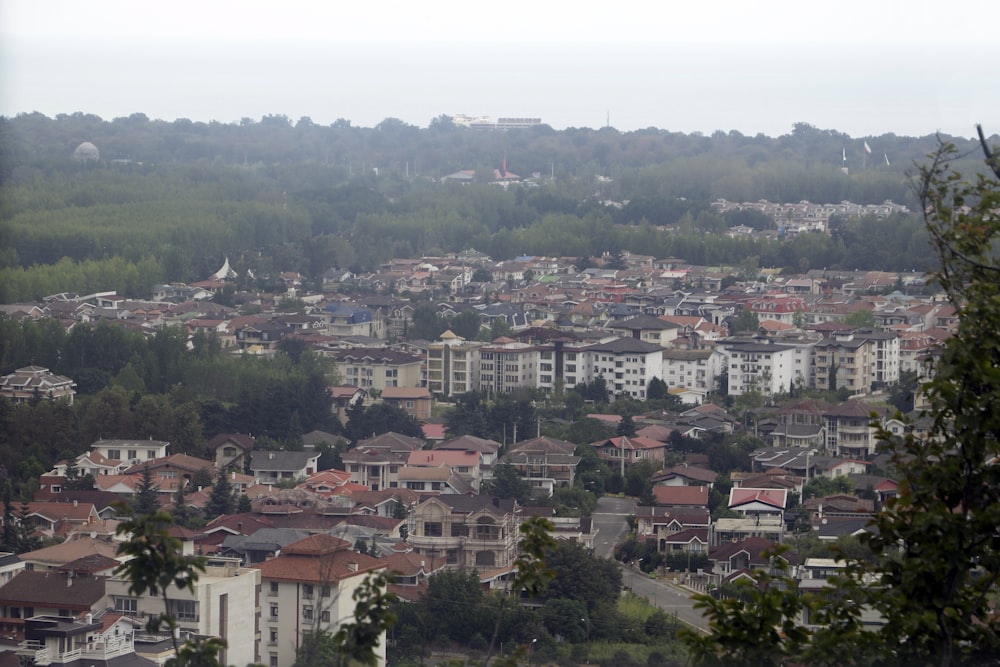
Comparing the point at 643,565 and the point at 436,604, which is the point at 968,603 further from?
the point at 643,565

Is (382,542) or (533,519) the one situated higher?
(533,519)

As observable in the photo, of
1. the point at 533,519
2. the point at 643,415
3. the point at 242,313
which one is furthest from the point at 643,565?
the point at 242,313

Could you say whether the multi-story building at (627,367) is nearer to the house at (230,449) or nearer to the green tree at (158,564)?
the house at (230,449)

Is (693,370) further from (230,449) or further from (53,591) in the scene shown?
(53,591)

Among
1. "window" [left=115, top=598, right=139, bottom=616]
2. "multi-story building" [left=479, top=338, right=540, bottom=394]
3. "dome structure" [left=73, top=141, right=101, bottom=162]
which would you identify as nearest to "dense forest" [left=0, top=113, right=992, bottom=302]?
"dome structure" [left=73, top=141, right=101, bottom=162]

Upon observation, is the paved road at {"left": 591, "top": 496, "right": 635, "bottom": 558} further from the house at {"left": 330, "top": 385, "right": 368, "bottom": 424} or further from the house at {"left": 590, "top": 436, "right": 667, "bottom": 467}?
the house at {"left": 330, "top": 385, "right": 368, "bottom": 424}

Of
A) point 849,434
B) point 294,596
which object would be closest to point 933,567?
point 294,596
